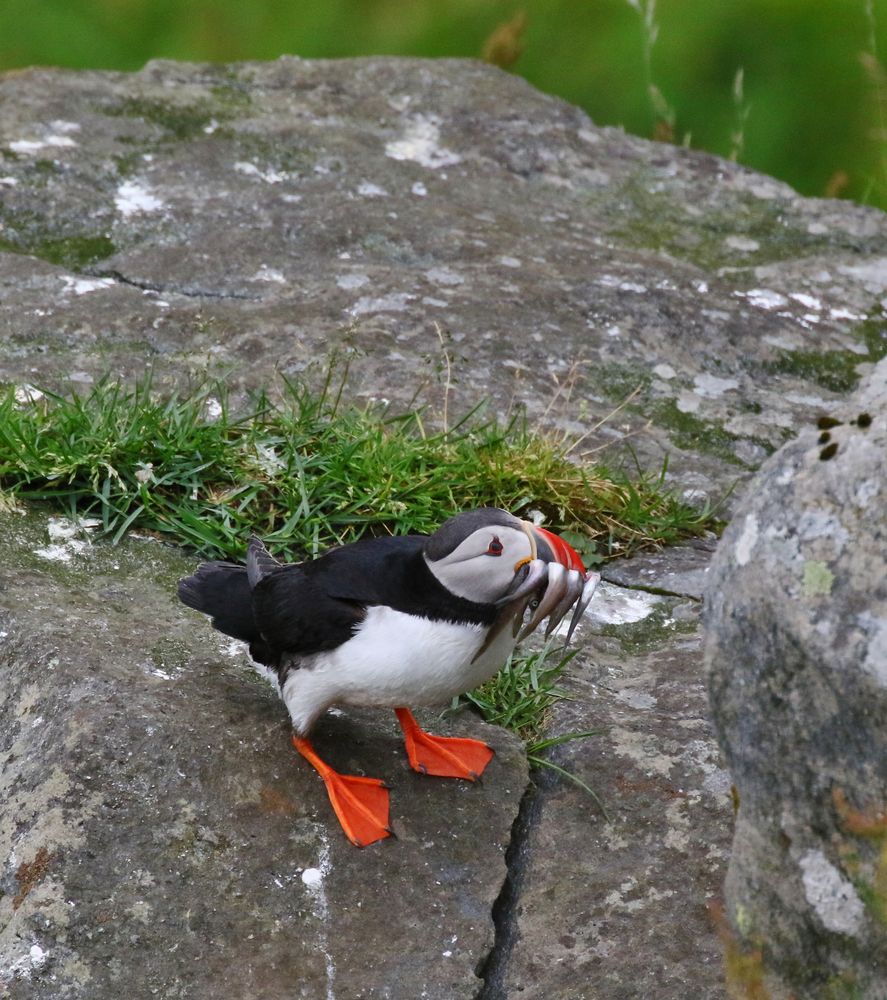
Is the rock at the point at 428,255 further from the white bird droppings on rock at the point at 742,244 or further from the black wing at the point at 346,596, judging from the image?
the black wing at the point at 346,596

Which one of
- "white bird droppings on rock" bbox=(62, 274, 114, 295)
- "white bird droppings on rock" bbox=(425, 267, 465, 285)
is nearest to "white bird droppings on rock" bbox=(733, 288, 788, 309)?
"white bird droppings on rock" bbox=(425, 267, 465, 285)

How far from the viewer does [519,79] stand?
7477mm

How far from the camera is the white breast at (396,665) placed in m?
3.07

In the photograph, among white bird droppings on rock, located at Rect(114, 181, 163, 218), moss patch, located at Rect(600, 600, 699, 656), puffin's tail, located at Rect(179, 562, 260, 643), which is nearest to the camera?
puffin's tail, located at Rect(179, 562, 260, 643)

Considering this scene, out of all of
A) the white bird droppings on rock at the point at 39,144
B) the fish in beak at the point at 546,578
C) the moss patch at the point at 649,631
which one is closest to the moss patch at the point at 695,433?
the moss patch at the point at 649,631

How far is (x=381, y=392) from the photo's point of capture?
4.82 m

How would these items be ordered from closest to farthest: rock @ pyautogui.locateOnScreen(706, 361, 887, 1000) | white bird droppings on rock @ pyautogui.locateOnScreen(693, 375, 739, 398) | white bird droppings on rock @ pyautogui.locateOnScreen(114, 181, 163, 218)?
rock @ pyautogui.locateOnScreen(706, 361, 887, 1000)
white bird droppings on rock @ pyautogui.locateOnScreen(693, 375, 739, 398)
white bird droppings on rock @ pyautogui.locateOnScreen(114, 181, 163, 218)

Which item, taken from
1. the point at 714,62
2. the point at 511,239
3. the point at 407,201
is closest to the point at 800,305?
the point at 511,239

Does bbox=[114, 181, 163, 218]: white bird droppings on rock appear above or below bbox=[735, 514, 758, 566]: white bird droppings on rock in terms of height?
below

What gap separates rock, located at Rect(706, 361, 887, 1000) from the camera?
2.01 metres

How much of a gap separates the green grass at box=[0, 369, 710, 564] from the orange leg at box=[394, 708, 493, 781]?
87 centimetres

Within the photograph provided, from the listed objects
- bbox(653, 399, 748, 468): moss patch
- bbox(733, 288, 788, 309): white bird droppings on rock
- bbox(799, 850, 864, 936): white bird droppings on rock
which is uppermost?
bbox(799, 850, 864, 936): white bird droppings on rock

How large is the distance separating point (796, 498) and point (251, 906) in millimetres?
1497

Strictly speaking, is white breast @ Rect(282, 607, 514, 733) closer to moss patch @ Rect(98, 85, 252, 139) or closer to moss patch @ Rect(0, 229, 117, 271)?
moss patch @ Rect(0, 229, 117, 271)
